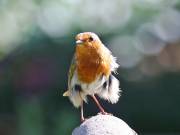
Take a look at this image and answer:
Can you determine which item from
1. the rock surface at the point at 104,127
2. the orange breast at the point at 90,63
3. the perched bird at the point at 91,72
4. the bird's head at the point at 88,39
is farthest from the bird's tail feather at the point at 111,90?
the rock surface at the point at 104,127

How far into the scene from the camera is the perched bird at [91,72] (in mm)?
5961

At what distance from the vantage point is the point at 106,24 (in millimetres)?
17953

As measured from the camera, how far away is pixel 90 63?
6.13m

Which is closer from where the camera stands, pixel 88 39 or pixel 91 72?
pixel 88 39

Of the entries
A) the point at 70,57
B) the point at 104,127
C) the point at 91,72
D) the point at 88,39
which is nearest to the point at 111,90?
the point at 91,72

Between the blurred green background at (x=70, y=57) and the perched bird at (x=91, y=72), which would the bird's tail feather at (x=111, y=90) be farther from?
the blurred green background at (x=70, y=57)

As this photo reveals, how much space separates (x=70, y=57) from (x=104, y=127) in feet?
40.2

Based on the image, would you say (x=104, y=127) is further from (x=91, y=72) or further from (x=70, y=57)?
(x=70, y=57)

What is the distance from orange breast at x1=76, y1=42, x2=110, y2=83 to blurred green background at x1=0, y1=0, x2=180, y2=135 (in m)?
8.76

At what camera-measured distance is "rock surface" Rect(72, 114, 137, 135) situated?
3889 millimetres

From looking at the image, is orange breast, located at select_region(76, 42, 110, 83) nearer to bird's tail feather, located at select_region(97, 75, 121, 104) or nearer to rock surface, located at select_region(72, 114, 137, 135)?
bird's tail feather, located at select_region(97, 75, 121, 104)

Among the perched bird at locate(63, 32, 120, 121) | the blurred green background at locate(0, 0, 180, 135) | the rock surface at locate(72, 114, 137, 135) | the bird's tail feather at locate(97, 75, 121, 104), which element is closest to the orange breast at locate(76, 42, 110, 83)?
the perched bird at locate(63, 32, 120, 121)

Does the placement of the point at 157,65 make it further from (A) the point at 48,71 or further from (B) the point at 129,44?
(A) the point at 48,71

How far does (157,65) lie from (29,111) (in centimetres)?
308
